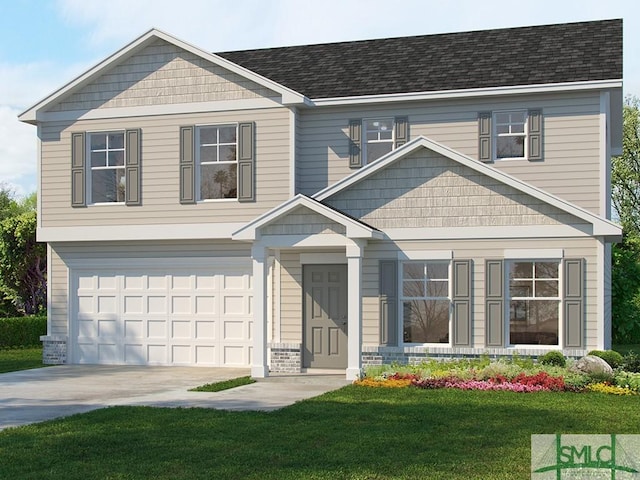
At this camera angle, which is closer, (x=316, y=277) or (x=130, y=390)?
(x=130, y=390)

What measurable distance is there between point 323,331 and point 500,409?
6.70m

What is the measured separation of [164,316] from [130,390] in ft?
15.7

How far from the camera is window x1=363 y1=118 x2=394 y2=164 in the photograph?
20.0 metres

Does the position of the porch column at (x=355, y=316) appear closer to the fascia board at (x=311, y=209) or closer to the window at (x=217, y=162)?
the fascia board at (x=311, y=209)

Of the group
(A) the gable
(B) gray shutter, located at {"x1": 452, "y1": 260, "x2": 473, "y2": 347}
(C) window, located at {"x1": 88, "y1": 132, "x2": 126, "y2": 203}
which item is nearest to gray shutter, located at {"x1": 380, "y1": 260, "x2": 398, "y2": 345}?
(A) the gable

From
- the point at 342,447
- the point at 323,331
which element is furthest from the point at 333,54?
the point at 342,447

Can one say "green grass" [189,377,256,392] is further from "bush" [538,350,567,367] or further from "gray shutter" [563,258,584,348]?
A: "gray shutter" [563,258,584,348]

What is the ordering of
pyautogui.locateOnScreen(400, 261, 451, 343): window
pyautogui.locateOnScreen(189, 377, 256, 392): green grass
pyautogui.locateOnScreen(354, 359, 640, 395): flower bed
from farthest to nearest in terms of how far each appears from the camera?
1. pyautogui.locateOnScreen(400, 261, 451, 343): window
2. pyautogui.locateOnScreen(189, 377, 256, 392): green grass
3. pyautogui.locateOnScreen(354, 359, 640, 395): flower bed

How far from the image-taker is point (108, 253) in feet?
69.6

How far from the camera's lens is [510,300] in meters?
17.3

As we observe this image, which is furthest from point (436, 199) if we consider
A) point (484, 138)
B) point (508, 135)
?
point (508, 135)

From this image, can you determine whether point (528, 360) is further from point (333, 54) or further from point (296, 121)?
point (333, 54)

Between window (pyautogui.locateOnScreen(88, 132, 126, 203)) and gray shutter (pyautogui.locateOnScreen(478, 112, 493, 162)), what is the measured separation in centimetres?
799

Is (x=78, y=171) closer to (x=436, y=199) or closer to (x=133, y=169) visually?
(x=133, y=169)
